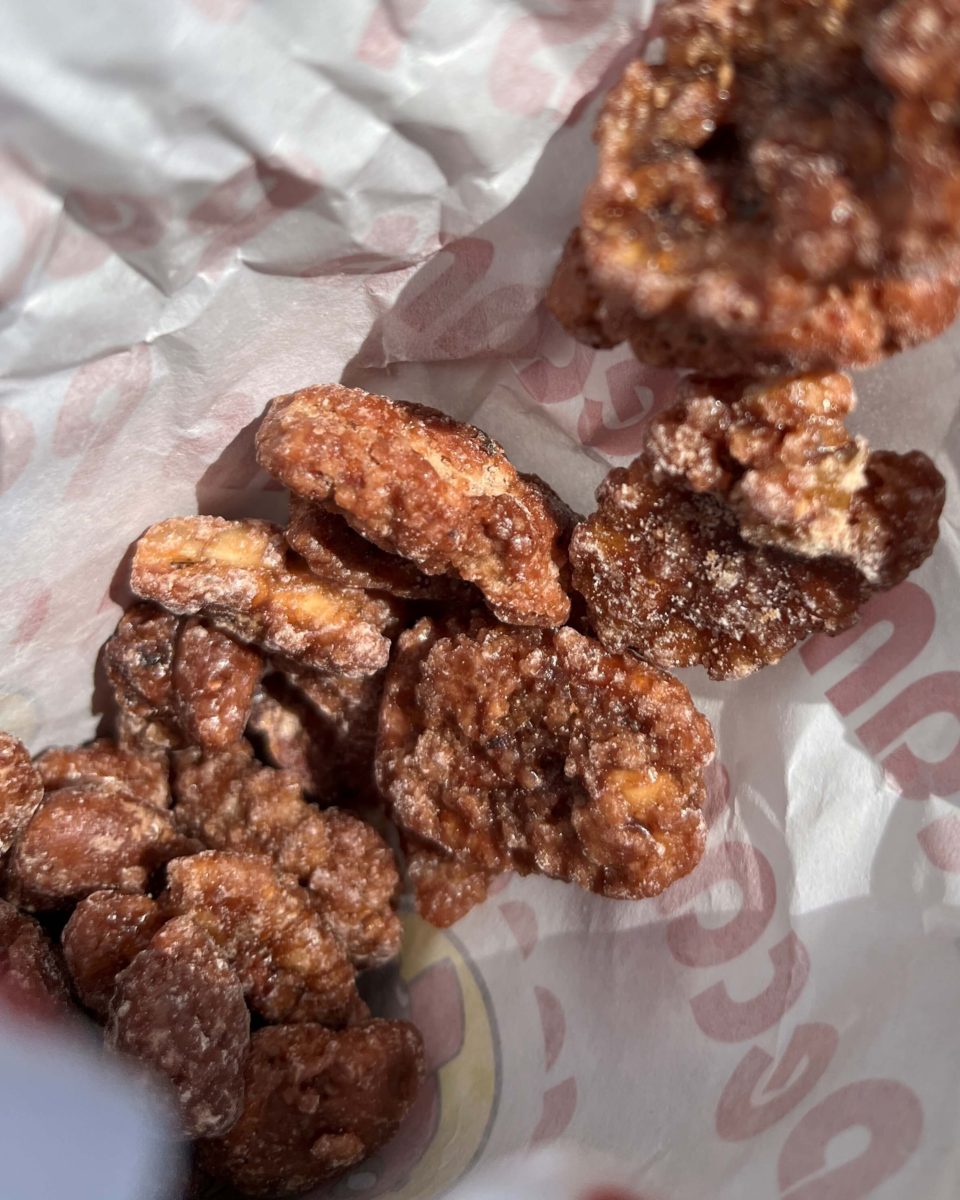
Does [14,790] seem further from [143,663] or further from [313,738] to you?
[313,738]

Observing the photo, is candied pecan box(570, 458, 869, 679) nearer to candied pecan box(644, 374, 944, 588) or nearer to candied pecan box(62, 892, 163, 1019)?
candied pecan box(644, 374, 944, 588)

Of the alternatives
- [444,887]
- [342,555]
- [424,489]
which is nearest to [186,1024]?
[444,887]

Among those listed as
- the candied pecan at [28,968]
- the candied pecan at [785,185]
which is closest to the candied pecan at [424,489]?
the candied pecan at [785,185]

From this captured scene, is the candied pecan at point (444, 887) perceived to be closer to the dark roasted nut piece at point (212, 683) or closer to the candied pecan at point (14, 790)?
the dark roasted nut piece at point (212, 683)

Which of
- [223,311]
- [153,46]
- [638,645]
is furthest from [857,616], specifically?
[153,46]

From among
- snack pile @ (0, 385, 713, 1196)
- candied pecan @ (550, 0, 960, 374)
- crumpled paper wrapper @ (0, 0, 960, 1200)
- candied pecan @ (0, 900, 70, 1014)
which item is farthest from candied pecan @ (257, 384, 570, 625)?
candied pecan @ (0, 900, 70, 1014)
